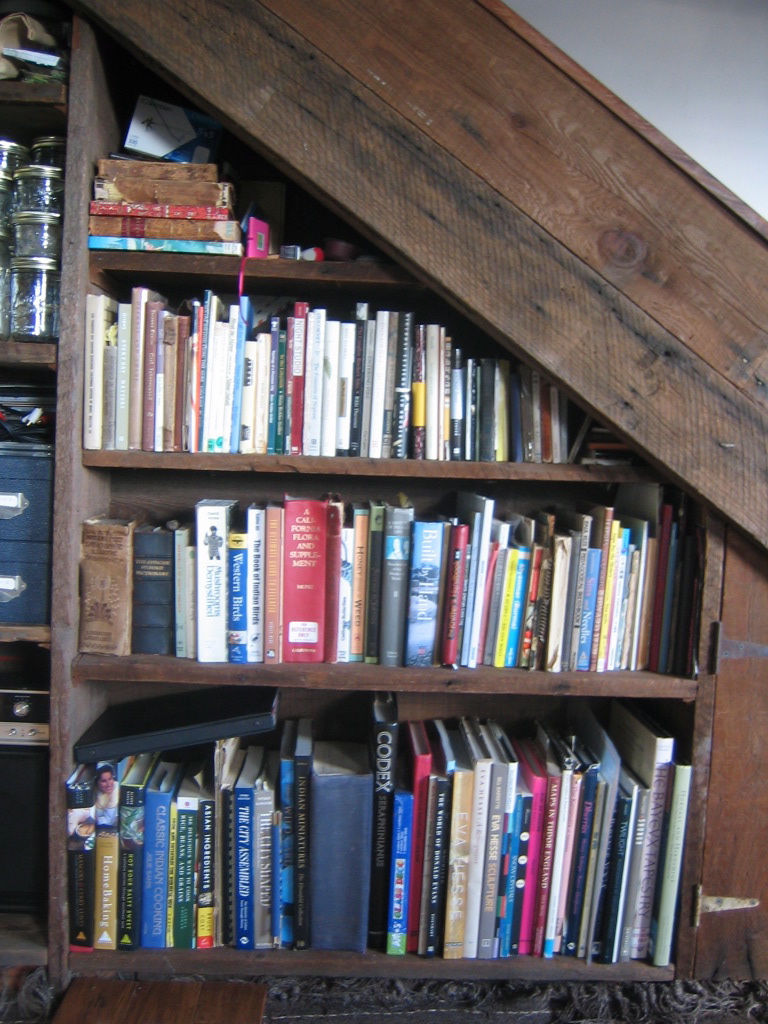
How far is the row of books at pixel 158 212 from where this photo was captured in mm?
1231

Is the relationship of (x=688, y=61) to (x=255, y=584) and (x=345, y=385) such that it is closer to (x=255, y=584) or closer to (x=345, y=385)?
(x=345, y=385)

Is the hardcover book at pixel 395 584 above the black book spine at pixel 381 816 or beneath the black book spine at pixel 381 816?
above

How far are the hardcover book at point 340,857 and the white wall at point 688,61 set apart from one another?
151 cm

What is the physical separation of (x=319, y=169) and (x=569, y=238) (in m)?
Answer: 0.43

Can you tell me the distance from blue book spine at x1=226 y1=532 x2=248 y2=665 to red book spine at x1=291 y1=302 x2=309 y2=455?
20 cm

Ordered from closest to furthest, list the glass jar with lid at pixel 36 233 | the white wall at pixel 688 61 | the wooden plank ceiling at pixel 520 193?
the wooden plank ceiling at pixel 520 193
the glass jar with lid at pixel 36 233
the white wall at pixel 688 61

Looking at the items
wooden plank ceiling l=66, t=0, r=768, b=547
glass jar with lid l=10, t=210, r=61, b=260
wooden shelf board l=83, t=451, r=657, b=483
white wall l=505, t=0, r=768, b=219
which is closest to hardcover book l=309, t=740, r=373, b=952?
wooden shelf board l=83, t=451, r=657, b=483

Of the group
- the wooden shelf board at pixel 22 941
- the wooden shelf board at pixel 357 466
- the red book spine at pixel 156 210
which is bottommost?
the wooden shelf board at pixel 22 941

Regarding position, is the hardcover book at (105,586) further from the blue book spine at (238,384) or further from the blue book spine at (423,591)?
the blue book spine at (423,591)

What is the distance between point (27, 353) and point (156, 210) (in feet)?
1.11

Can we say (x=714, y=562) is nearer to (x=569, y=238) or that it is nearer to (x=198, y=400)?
(x=569, y=238)

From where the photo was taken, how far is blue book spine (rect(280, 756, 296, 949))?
131 centimetres

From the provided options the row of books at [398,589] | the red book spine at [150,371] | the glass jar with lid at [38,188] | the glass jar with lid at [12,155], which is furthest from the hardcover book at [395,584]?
the glass jar with lid at [12,155]

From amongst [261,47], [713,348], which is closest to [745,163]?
[713,348]
